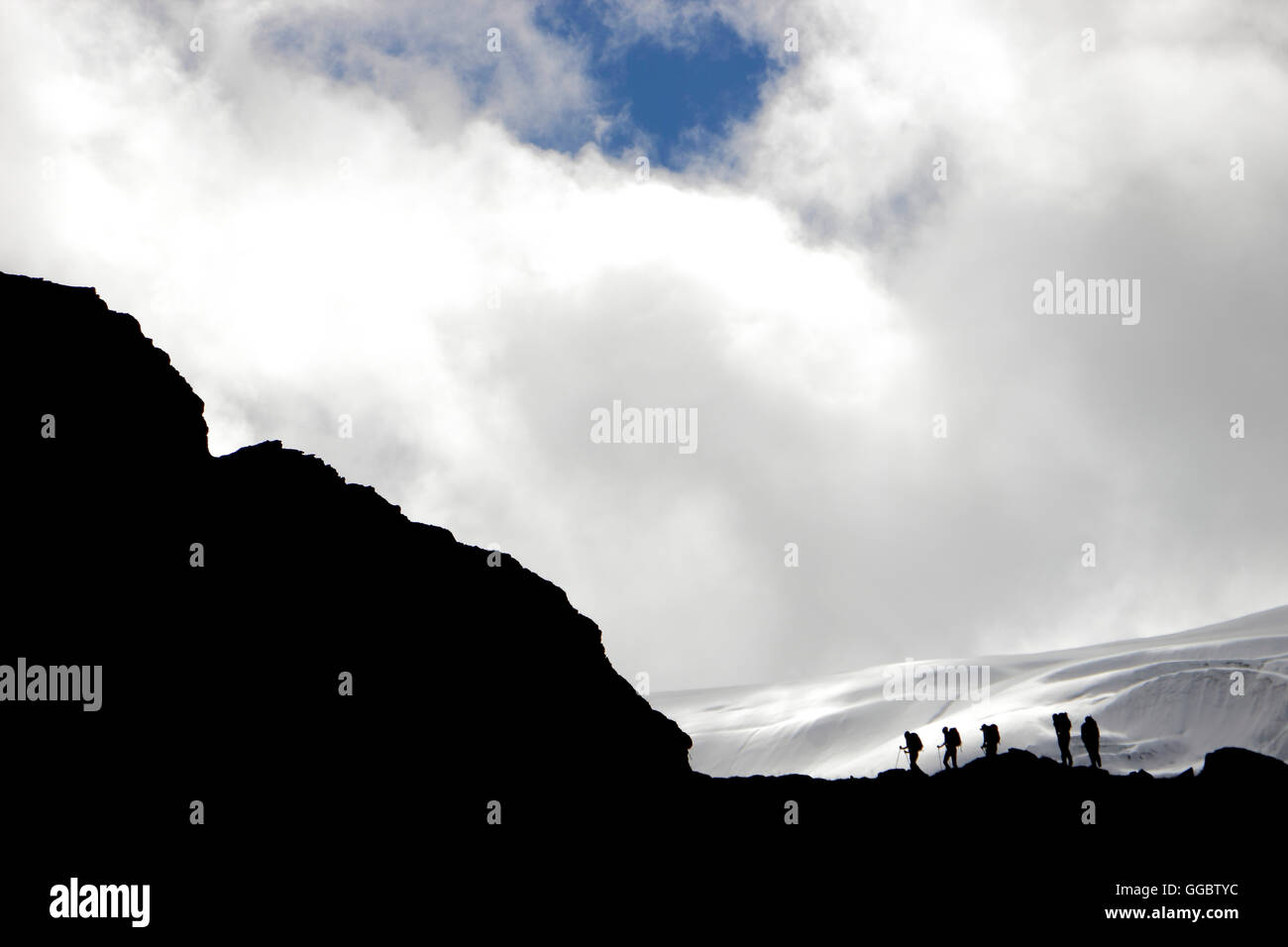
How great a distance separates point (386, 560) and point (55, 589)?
24.8 feet

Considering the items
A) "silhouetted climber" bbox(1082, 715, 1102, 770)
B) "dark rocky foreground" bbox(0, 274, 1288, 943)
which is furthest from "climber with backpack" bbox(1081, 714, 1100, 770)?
"dark rocky foreground" bbox(0, 274, 1288, 943)

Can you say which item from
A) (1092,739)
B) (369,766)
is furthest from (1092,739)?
(369,766)

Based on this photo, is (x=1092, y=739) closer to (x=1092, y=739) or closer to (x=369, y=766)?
(x=1092, y=739)

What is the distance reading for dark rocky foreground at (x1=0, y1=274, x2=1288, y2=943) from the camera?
1959 centimetres

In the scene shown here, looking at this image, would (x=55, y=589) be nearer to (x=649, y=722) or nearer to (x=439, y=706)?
(x=439, y=706)

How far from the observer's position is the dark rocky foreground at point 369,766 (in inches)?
771

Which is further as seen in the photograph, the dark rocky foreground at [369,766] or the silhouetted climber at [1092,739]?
the silhouetted climber at [1092,739]

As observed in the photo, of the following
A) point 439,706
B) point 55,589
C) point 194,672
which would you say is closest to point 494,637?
point 439,706

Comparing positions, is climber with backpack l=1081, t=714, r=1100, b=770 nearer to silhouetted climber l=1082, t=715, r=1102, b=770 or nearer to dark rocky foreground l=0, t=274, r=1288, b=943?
silhouetted climber l=1082, t=715, r=1102, b=770

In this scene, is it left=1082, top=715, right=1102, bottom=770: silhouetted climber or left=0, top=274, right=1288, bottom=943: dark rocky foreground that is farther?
left=1082, top=715, right=1102, bottom=770: silhouetted climber

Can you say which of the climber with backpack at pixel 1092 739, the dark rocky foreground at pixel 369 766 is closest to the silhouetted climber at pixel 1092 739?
the climber with backpack at pixel 1092 739

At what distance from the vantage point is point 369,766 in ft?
74.2

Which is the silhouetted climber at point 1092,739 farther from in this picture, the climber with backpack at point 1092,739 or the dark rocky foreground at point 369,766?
the dark rocky foreground at point 369,766
